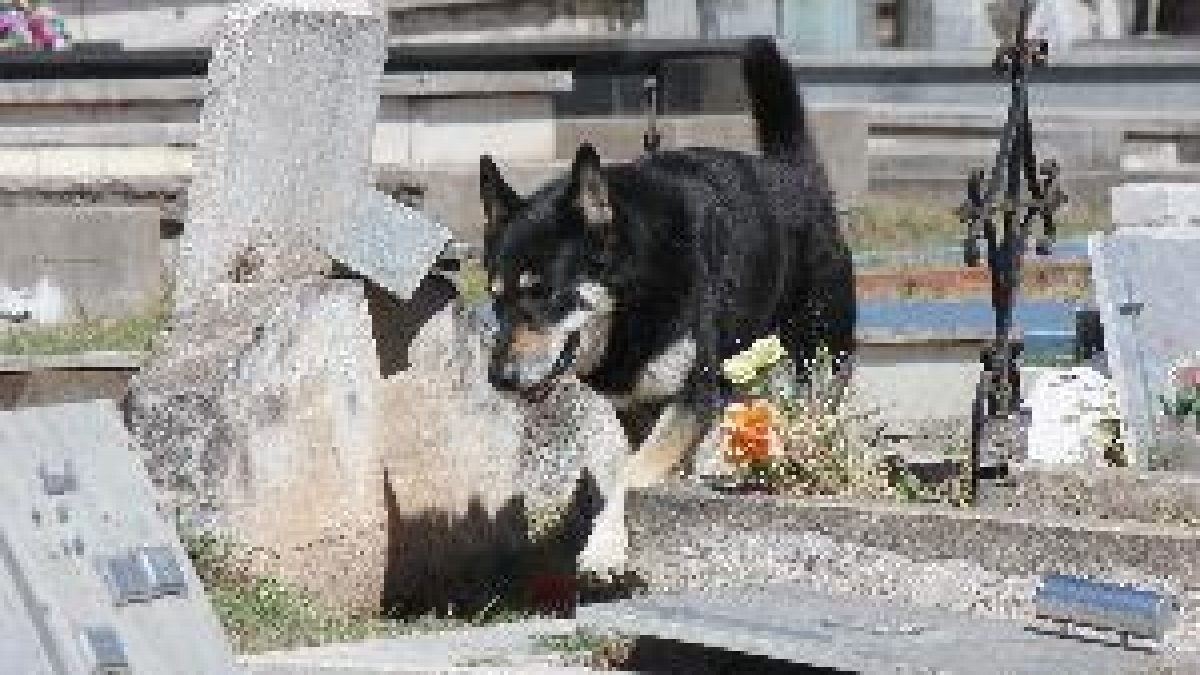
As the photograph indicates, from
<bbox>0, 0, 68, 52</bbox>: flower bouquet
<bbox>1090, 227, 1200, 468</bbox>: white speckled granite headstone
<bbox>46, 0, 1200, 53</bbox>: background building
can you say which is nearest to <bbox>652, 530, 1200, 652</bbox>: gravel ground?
<bbox>1090, 227, 1200, 468</bbox>: white speckled granite headstone

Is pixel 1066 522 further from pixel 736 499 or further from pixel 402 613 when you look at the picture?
pixel 402 613

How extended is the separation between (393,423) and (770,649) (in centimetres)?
253

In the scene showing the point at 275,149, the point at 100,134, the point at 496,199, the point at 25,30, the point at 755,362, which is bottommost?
the point at 100,134

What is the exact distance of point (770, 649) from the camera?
30.6 feet

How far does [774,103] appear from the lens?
45.6 feet

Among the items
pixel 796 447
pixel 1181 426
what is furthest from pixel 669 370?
pixel 1181 426

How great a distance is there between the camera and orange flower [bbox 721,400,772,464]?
10.6 m

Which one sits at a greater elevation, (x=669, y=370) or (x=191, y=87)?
(x=191, y=87)

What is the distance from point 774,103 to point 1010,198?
305 centimetres

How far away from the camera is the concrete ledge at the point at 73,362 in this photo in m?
14.7

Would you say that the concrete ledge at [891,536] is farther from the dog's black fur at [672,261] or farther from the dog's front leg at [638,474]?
the dog's black fur at [672,261]

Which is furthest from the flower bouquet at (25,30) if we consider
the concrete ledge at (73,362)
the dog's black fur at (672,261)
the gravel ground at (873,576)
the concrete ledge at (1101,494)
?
the concrete ledge at (1101,494)

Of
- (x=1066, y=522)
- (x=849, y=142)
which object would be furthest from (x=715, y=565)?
(x=849, y=142)

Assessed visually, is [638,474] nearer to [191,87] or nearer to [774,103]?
[774,103]
